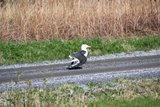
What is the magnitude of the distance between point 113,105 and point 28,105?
1.59 meters

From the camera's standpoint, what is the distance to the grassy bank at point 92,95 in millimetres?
9062

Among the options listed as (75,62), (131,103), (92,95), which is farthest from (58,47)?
(131,103)

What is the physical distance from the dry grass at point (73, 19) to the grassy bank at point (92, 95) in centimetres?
841

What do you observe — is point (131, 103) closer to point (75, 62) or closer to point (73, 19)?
point (75, 62)

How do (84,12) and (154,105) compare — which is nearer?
(154,105)

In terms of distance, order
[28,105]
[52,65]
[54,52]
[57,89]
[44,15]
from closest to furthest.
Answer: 1. [28,105]
2. [57,89]
3. [52,65]
4. [54,52]
5. [44,15]

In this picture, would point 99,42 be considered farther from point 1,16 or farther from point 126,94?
point 126,94

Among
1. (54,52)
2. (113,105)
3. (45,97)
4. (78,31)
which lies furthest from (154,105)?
(78,31)

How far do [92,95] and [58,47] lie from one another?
7.88 m

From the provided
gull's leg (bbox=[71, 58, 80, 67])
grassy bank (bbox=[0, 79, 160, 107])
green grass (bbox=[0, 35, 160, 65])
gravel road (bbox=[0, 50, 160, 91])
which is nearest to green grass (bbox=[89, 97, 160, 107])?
grassy bank (bbox=[0, 79, 160, 107])

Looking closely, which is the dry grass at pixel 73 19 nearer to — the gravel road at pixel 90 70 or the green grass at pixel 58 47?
the green grass at pixel 58 47

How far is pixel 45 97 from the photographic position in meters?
9.44

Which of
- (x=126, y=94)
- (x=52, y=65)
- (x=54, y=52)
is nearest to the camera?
(x=126, y=94)

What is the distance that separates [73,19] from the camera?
19.6 meters
